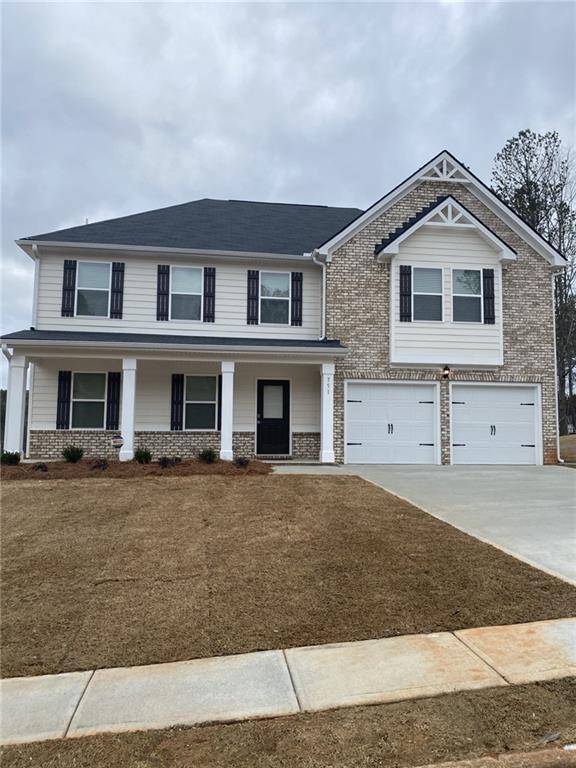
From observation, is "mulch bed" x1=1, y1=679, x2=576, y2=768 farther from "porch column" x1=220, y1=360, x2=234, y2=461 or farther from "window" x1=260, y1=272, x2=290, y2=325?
"window" x1=260, y1=272, x2=290, y2=325

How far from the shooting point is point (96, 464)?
1052cm

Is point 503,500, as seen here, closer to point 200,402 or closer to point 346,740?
point 346,740

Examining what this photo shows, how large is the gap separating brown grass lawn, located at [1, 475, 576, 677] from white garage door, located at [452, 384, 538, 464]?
22.6 ft

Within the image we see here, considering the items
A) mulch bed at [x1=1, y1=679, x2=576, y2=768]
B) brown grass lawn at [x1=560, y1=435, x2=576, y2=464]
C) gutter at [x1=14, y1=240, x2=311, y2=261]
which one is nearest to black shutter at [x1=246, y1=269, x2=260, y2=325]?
gutter at [x1=14, y1=240, x2=311, y2=261]

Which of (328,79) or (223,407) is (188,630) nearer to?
(223,407)

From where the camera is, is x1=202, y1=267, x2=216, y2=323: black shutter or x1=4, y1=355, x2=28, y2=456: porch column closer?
x1=4, y1=355, x2=28, y2=456: porch column

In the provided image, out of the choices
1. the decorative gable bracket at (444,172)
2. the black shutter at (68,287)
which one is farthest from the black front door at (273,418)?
the decorative gable bracket at (444,172)

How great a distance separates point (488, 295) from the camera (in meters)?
13.7

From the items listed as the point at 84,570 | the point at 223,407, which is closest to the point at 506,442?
the point at 223,407

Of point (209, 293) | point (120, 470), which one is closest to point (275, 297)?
point (209, 293)

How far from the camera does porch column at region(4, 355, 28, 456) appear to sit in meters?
11.4

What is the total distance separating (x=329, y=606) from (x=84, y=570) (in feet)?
8.60

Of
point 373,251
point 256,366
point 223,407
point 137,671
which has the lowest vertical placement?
point 137,671

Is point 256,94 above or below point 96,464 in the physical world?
above
